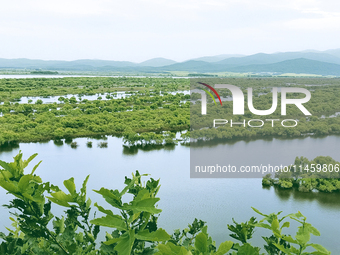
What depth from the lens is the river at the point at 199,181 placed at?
1138 cm

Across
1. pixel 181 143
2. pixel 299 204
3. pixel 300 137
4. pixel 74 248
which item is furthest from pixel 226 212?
pixel 300 137

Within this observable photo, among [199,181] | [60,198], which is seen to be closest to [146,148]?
[199,181]

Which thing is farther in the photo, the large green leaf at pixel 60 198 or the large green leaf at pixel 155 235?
the large green leaf at pixel 60 198

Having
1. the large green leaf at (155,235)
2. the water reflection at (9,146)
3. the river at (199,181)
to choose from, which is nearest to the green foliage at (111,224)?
the large green leaf at (155,235)

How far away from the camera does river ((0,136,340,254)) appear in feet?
37.3

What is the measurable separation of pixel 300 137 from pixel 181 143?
31.2ft

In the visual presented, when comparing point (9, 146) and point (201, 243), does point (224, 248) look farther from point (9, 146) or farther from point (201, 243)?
point (9, 146)

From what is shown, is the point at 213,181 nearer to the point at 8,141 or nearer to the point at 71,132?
the point at 71,132

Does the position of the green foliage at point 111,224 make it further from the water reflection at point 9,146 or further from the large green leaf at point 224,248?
the water reflection at point 9,146

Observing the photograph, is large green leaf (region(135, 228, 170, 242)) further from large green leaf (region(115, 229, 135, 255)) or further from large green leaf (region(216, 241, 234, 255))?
large green leaf (region(216, 241, 234, 255))

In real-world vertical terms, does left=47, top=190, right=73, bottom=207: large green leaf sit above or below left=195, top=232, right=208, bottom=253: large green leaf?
above

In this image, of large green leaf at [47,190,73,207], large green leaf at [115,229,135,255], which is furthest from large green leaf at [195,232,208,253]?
large green leaf at [47,190,73,207]

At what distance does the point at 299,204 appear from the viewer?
1284 cm

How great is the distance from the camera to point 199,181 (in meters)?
15.2
